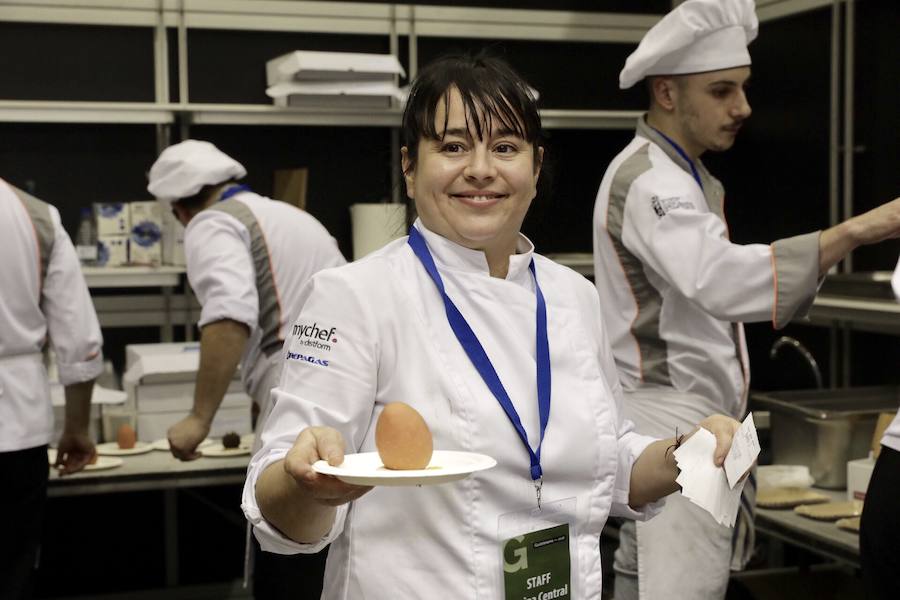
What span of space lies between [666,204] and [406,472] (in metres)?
1.41

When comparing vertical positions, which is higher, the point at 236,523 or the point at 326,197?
the point at 326,197

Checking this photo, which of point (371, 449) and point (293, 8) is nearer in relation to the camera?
point (371, 449)

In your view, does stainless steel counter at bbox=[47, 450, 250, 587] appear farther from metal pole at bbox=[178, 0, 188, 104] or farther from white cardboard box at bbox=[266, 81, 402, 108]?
metal pole at bbox=[178, 0, 188, 104]

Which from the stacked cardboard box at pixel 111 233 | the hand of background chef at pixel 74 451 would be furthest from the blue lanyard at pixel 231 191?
the stacked cardboard box at pixel 111 233

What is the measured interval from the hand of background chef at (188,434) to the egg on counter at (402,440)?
2.01 metres

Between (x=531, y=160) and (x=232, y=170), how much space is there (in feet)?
6.81

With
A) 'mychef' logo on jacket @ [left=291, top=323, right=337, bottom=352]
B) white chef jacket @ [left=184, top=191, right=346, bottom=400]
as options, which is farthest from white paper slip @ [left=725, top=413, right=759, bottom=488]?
white chef jacket @ [left=184, top=191, right=346, bottom=400]

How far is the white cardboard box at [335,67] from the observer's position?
4.15 metres

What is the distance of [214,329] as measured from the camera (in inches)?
120

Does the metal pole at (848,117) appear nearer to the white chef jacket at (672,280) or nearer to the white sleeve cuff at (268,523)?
the white chef jacket at (672,280)

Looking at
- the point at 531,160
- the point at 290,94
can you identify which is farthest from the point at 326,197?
the point at 531,160

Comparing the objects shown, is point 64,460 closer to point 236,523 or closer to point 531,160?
point 236,523

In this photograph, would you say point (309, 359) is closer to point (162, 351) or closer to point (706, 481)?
point (706, 481)

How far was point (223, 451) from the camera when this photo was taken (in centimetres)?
366
